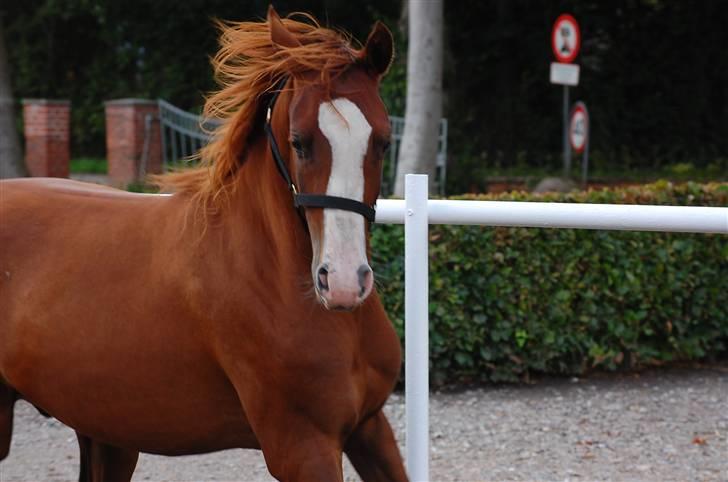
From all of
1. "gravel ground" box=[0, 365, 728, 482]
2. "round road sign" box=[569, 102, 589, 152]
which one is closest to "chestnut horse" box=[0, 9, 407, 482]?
"gravel ground" box=[0, 365, 728, 482]

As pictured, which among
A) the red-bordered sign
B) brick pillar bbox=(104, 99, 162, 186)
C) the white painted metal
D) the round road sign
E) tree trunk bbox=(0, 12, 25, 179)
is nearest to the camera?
the white painted metal

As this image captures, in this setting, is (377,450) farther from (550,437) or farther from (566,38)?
(566,38)

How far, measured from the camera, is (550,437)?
525 cm

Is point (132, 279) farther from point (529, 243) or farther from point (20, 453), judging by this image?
point (529, 243)

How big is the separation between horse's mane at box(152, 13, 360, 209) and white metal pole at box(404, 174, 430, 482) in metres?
0.57

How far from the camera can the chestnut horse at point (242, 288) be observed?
2.55 m

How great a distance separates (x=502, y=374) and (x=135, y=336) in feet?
11.7

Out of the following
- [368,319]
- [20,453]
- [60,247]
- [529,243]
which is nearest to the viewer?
[368,319]

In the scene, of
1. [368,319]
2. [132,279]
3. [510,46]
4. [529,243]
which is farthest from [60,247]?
Result: [510,46]

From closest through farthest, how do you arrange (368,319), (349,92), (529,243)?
(349,92) < (368,319) < (529,243)

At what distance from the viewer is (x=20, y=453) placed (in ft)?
17.0

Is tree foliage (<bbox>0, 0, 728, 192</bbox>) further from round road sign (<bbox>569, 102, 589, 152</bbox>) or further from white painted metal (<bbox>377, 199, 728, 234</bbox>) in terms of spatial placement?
white painted metal (<bbox>377, 199, 728, 234</bbox>)

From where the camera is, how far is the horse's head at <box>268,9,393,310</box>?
240 centimetres

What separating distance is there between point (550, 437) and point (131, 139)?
37.1ft
